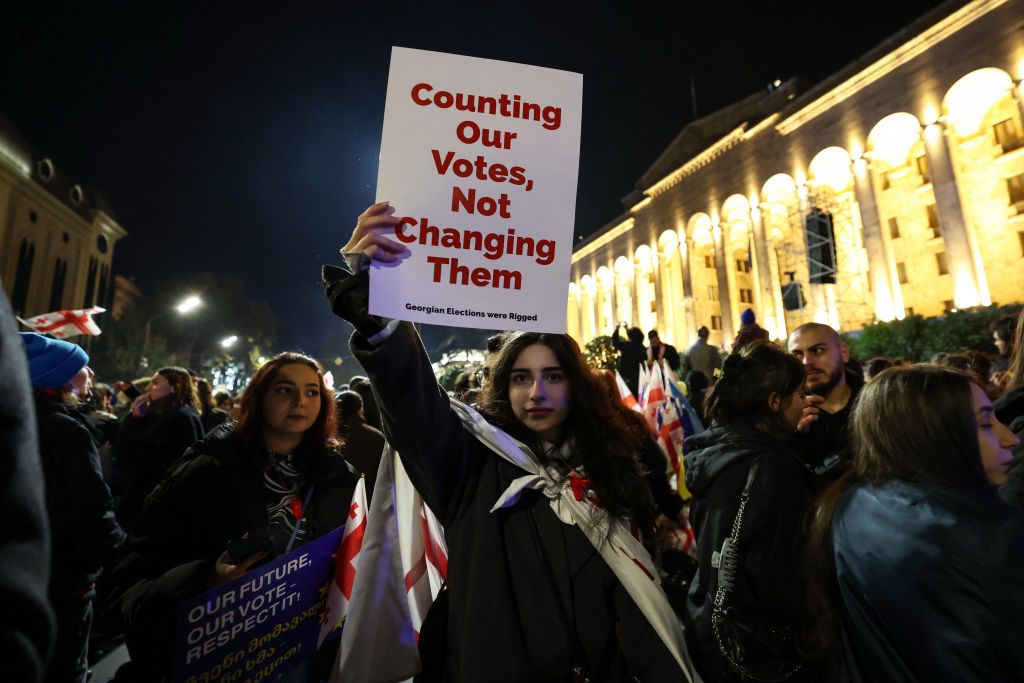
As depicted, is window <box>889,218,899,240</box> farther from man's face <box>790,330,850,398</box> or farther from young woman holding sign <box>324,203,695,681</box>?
young woman holding sign <box>324,203,695,681</box>

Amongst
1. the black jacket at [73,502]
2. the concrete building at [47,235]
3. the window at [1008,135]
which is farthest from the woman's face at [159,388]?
the concrete building at [47,235]

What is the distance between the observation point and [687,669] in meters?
1.55

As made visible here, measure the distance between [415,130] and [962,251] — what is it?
27.1m

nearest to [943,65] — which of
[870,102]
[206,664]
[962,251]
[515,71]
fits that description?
[870,102]

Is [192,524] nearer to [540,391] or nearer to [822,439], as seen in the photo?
[540,391]

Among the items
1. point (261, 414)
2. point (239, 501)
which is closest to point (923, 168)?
point (261, 414)

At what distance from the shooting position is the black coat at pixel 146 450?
4676 millimetres

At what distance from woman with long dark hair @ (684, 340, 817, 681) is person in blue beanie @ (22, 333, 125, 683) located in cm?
320

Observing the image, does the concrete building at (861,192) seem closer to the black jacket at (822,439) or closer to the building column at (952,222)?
the building column at (952,222)

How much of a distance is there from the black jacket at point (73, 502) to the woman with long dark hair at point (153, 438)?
197cm

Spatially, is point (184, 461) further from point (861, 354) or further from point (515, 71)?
point (861, 354)

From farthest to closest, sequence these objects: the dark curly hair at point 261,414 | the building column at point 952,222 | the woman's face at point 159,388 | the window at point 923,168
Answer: the window at point 923,168
the building column at point 952,222
the woman's face at point 159,388
the dark curly hair at point 261,414

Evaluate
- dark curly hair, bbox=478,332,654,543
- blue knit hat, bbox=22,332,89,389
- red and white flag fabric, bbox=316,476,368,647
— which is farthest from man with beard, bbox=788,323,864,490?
blue knit hat, bbox=22,332,89,389

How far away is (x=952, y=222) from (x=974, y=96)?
5784mm
